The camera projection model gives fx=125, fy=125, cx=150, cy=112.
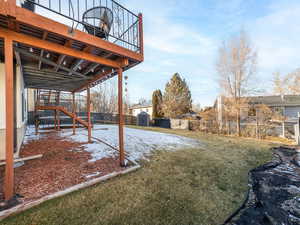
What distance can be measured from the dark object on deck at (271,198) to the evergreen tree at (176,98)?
11099mm

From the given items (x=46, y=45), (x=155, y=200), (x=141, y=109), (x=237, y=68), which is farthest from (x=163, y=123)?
(x=141, y=109)

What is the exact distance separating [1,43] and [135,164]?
3.83 m

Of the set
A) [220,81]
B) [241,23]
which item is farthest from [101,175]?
[241,23]

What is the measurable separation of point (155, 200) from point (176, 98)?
1361 centimetres

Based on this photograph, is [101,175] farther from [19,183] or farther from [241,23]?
[241,23]

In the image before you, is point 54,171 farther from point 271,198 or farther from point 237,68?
point 237,68

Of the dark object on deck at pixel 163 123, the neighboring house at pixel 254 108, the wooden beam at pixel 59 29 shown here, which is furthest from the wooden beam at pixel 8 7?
the dark object on deck at pixel 163 123

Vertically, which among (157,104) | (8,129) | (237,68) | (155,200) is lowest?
(155,200)

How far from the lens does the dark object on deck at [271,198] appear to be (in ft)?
6.35

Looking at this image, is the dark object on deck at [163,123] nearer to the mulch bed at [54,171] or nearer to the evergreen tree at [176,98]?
the evergreen tree at [176,98]

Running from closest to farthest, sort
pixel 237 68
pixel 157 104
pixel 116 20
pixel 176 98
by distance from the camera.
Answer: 1. pixel 116 20
2. pixel 237 68
3. pixel 176 98
4. pixel 157 104

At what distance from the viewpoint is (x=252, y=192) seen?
261 centimetres


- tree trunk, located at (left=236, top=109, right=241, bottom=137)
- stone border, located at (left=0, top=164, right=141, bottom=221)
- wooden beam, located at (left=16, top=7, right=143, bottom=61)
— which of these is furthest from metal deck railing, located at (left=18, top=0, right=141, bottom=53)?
tree trunk, located at (left=236, top=109, right=241, bottom=137)

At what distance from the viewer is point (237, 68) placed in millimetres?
8875
